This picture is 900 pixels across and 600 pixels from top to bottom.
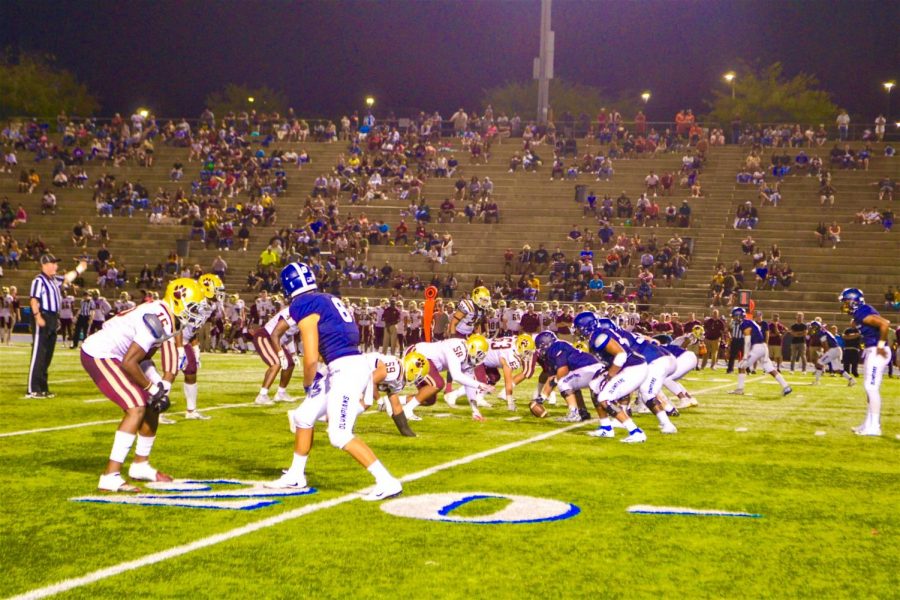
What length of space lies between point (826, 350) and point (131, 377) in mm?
22809

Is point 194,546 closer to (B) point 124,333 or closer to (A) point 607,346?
(B) point 124,333

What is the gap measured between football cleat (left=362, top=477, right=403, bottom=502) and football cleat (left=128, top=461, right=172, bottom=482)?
176 cm

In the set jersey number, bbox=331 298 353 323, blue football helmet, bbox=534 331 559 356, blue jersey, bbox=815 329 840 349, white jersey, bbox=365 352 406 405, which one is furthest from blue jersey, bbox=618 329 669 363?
blue jersey, bbox=815 329 840 349

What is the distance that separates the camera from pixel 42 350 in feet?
47.6

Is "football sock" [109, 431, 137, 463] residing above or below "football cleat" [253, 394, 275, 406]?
above

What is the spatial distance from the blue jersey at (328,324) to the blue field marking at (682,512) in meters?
2.41

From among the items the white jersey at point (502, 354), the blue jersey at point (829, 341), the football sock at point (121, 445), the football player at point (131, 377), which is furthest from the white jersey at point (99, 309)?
the football sock at point (121, 445)

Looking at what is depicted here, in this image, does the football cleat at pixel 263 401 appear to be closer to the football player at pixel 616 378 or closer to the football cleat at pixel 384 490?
the football player at pixel 616 378

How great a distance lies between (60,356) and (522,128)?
2711 centimetres

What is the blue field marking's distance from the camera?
24.1 feet

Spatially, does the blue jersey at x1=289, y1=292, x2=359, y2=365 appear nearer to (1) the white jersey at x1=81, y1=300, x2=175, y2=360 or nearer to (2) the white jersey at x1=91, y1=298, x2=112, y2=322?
(1) the white jersey at x1=81, y1=300, x2=175, y2=360

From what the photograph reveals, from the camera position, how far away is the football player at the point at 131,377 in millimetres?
7676

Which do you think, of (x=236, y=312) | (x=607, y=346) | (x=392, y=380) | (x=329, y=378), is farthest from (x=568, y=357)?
(x=236, y=312)

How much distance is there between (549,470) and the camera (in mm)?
9281
